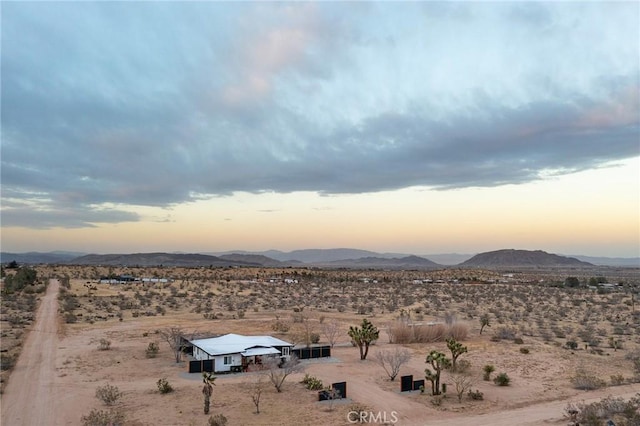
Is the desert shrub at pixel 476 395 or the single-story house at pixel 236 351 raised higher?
the single-story house at pixel 236 351

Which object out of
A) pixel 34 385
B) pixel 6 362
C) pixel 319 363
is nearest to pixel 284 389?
pixel 319 363

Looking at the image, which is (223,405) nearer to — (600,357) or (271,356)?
(271,356)

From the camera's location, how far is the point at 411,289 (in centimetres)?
8150

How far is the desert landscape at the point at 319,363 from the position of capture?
2150 centimetres

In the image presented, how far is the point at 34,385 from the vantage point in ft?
80.4

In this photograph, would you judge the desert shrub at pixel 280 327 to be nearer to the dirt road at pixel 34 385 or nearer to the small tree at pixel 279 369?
the small tree at pixel 279 369

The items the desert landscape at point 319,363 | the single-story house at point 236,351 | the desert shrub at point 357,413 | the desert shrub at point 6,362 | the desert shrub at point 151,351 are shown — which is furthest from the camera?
the desert shrub at point 151,351

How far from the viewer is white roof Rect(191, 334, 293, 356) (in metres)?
28.5

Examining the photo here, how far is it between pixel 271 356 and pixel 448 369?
1021 centimetres

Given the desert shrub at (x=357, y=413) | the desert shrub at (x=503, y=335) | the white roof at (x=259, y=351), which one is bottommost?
the desert shrub at (x=357, y=413)

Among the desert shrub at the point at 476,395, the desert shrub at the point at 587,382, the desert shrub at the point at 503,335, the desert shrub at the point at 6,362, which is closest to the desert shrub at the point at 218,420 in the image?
the desert shrub at the point at 476,395

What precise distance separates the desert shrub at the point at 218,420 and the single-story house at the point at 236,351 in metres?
8.12

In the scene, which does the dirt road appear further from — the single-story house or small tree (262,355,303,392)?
small tree (262,355,303,392)

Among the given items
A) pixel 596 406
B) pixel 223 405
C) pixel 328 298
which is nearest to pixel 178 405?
pixel 223 405
